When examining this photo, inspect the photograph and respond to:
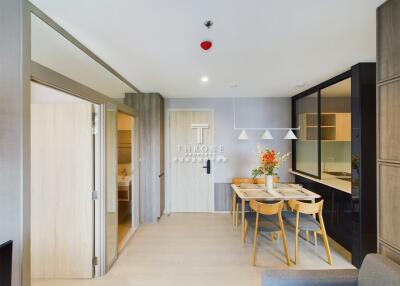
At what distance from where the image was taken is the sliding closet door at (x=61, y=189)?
213cm

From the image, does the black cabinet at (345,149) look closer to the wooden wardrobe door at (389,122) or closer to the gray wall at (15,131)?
the wooden wardrobe door at (389,122)

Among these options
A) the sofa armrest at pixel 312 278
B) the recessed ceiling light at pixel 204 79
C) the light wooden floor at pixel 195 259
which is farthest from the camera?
the recessed ceiling light at pixel 204 79

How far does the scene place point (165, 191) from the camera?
4.35 meters

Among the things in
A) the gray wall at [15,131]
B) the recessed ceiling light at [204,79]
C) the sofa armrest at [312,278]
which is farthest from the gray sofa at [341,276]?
the recessed ceiling light at [204,79]

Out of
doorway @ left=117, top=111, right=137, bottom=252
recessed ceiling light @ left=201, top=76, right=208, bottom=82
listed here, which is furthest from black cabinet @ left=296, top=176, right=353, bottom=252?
doorway @ left=117, top=111, right=137, bottom=252

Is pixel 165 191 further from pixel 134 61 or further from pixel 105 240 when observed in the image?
pixel 134 61

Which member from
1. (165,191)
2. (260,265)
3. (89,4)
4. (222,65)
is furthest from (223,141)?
(89,4)

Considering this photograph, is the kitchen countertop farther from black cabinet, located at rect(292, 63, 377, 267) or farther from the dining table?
the dining table

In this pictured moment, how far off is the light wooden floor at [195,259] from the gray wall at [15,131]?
1301 millimetres

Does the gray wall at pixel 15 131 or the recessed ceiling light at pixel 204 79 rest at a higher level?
the recessed ceiling light at pixel 204 79

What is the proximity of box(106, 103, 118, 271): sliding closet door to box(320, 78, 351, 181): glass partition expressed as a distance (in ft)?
10.9

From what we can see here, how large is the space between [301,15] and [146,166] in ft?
10.6

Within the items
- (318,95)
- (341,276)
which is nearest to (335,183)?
(318,95)

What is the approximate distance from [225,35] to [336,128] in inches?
110
